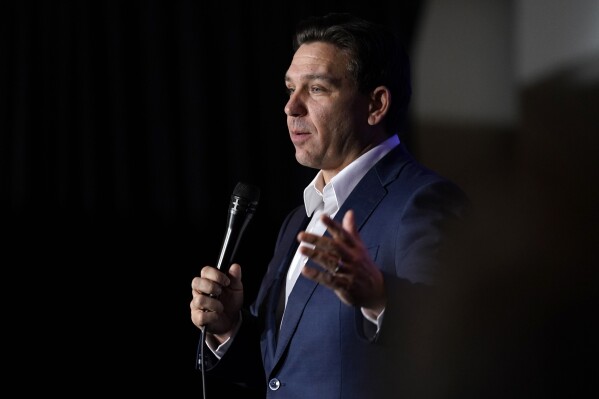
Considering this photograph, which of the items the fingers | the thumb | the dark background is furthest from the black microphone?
the dark background

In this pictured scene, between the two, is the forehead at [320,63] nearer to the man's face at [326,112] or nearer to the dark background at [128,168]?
the man's face at [326,112]

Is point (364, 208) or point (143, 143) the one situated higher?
point (143, 143)

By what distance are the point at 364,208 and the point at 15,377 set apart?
1.35m

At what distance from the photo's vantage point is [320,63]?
63.4 inches

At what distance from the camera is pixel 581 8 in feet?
2.66

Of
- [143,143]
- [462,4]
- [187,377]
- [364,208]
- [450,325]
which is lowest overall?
[187,377]

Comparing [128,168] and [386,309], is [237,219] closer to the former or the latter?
[386,309]

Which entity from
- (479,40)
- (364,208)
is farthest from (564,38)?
(364,208)

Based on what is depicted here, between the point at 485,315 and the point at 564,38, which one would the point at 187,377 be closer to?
the point at 485,315

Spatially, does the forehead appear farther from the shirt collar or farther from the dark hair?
the shirt collar

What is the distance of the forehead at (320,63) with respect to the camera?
161 cm

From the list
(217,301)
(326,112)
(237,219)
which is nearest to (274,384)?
(217,301)

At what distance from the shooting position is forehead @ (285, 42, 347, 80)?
161 centimetres

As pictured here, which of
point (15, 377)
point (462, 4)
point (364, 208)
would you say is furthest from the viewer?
point (15, 377)
